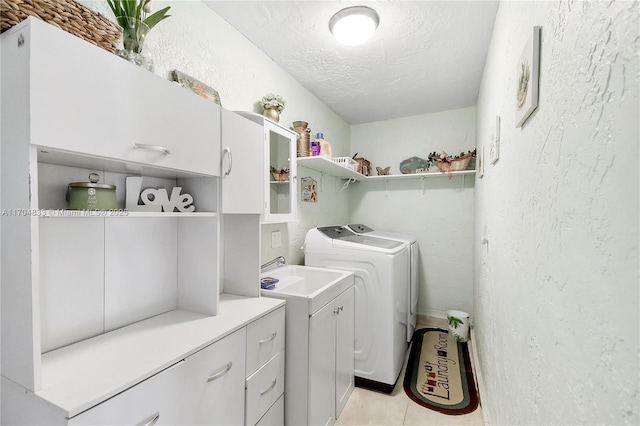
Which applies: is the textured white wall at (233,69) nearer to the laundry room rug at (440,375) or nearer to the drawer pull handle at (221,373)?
the drawer pull handle at (221,373)

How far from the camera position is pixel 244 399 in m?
1.26

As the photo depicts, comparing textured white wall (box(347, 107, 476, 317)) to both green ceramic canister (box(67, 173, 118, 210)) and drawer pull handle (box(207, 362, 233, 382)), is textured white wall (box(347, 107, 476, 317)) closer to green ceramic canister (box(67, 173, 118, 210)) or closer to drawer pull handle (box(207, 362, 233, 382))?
drawer pull handle (box(207, 362, 233, 382))

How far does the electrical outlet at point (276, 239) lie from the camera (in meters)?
2.18

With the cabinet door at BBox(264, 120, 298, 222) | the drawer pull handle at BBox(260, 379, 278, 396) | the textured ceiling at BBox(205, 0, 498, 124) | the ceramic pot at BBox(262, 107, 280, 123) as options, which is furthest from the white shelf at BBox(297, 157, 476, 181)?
the drawer pull handle at BBox(260, 379, 278, 396)

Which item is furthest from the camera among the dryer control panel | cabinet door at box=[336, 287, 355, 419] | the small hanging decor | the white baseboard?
the small hanging decor

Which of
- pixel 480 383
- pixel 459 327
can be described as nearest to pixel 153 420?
pixel 480 383

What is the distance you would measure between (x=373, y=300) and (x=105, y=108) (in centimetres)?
198

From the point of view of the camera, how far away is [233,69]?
1.85 meters

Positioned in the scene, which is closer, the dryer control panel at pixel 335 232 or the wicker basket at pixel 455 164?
the dryer control panel at pixel 335 232

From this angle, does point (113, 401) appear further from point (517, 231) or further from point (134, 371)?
point (517, 231)

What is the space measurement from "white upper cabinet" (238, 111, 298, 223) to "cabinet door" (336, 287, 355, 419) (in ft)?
2.30

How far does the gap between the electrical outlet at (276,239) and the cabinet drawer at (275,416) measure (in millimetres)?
1012

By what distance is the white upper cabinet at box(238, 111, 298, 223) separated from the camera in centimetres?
167

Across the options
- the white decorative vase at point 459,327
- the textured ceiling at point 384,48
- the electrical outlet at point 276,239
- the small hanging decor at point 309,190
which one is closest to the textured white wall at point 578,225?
the textured ceiling at point 384,48
